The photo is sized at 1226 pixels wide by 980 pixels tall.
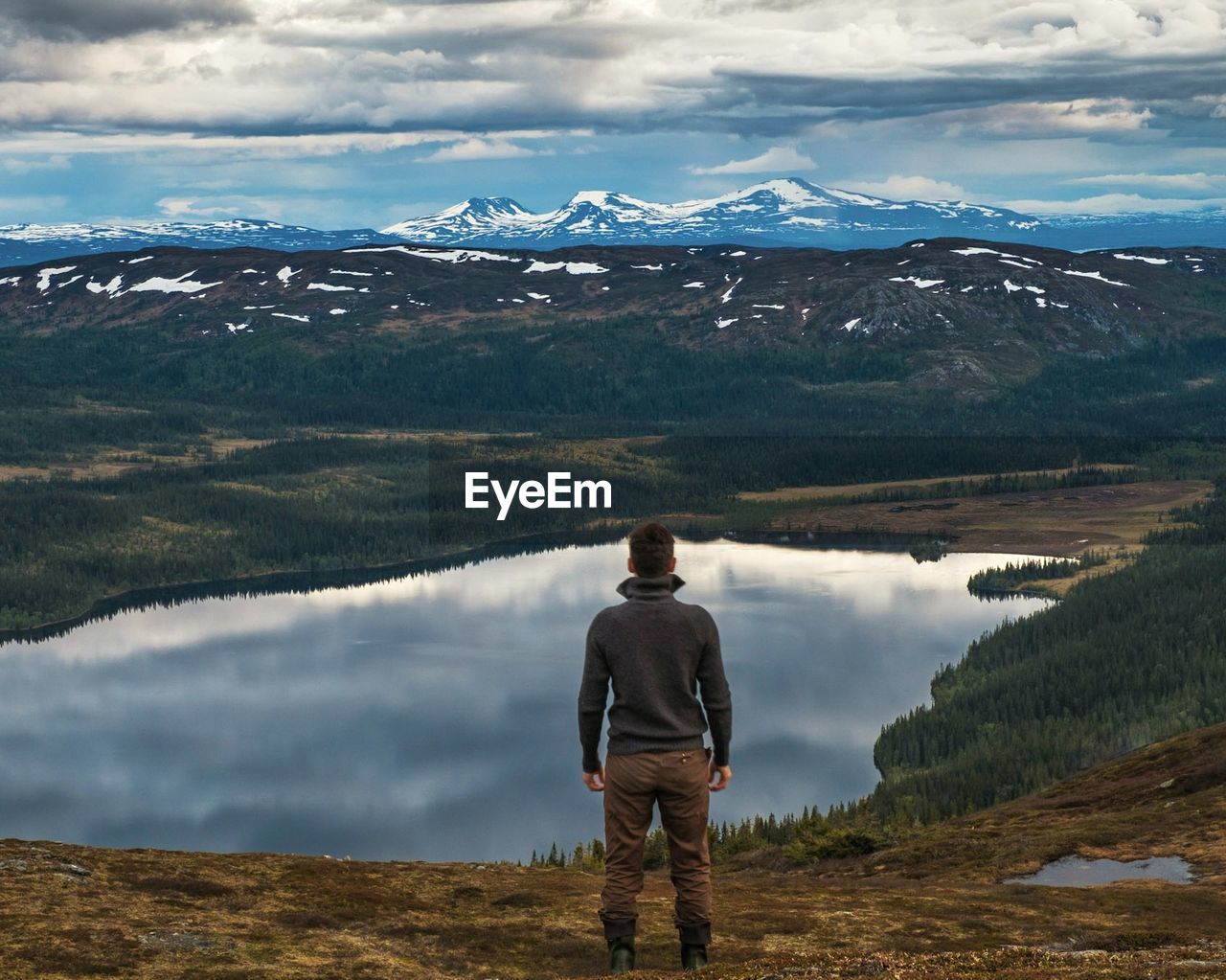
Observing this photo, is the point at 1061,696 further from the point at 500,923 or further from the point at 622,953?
the point at 622,953

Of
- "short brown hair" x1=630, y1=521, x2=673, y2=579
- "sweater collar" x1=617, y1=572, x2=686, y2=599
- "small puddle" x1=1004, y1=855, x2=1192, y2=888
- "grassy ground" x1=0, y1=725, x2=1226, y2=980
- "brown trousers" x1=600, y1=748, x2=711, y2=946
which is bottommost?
"small puddle" x1=1004, y1=855, x2=1192, y2=888

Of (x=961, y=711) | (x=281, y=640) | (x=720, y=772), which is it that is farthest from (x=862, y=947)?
(x=281, y=640)

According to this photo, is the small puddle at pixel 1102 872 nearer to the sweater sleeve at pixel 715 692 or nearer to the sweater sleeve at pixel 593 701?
the sweater sleeve at pixel 715 692

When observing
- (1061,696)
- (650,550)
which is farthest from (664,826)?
(1061,696)

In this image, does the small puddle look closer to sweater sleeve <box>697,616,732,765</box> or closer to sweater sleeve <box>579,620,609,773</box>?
sweater sleeve <box>697,616,732,765</box>

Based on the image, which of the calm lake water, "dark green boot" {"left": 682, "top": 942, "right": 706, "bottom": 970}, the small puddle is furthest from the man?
the calm lake water
